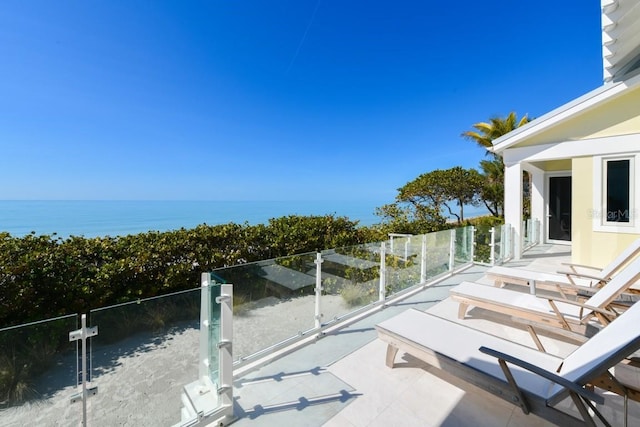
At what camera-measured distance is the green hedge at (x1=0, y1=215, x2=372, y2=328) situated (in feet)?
13.5

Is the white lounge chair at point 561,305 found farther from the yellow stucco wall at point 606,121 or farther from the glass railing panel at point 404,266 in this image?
the yellow stucco wall at point 606,121

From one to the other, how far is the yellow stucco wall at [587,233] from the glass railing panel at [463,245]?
3.02 metres

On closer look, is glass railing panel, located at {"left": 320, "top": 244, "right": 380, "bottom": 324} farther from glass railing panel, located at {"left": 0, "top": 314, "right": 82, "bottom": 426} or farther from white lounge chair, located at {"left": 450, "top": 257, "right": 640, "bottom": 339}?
glass railing panel, located at {"left": 0, "top": 314, "right": 82, "bottom": 426}

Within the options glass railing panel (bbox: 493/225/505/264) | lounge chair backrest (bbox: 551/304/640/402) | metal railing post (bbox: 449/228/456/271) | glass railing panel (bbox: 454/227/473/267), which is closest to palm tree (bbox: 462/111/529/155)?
glass railing panel (bbox: 493/225/505/264)

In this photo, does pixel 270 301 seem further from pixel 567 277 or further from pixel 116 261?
pixel 567 277

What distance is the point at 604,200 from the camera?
735 cm

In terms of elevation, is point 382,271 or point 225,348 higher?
point 382,271

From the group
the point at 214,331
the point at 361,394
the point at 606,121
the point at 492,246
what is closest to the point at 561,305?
the point at 361,394

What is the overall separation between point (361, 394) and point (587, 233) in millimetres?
8688

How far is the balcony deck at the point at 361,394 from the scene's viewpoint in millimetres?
2391

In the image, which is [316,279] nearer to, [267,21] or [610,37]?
[610,37]

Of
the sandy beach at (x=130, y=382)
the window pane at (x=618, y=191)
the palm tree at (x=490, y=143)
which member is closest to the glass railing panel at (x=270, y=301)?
the sandy beach at (x=130, y=382)

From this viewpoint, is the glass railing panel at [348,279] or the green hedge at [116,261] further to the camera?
the glass railing panel at [348,279]

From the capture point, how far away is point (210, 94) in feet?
65.4
